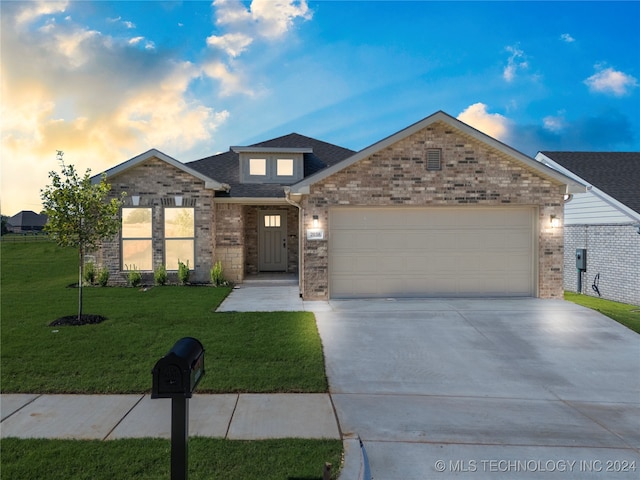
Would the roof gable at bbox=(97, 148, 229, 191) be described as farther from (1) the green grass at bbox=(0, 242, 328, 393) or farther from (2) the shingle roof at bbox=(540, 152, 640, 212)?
(2) the shingle roof at bbox=(540, 152, 640, 212)

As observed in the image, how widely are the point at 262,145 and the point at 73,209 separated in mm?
10396

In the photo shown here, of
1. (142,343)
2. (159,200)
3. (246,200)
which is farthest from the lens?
(246,200)

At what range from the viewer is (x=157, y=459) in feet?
11.1

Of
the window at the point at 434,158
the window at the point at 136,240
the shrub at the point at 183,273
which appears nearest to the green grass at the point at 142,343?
the shrub at the point at 183,273

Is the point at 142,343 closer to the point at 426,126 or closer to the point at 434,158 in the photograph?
the point at 434,158

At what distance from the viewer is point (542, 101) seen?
53.8 meters

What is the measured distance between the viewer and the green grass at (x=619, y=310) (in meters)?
8.77

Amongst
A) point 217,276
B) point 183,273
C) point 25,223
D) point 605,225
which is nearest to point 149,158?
point 183,273

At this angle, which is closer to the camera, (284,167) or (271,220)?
(284,167)

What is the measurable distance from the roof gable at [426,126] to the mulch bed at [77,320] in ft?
17.7

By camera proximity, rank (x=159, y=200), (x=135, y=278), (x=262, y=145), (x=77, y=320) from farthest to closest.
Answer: (x=262, y=145) < (x=159, y=200) < (x=135, y=278) < (x=77, y=320)

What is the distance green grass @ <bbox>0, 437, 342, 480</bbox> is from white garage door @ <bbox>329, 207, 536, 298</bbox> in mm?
7318

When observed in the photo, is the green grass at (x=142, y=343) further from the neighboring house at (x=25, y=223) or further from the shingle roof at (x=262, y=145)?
the neighboring house at (x=25, y=223)

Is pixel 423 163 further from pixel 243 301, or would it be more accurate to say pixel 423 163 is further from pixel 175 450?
pixel 175 450
